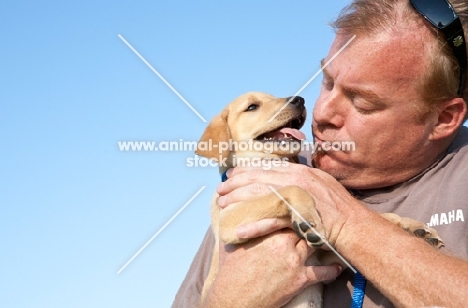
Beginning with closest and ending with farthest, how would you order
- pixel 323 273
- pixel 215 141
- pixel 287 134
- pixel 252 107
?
pixel 323 273, pixel 215 141, pixel 287 134, pixel 252 107

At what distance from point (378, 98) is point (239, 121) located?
131cm

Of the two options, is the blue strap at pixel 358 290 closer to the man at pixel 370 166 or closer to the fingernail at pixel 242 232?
the man at pixel 370 166

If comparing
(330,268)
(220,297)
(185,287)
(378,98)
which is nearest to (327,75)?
(378,98)

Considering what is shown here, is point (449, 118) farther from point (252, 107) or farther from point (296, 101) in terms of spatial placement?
point (252, 107)

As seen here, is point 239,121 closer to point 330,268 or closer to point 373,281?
point 330,268

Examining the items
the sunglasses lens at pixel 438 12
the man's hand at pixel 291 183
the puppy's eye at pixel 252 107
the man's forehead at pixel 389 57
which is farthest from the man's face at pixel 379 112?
the puppy's eye at pixel 252 107

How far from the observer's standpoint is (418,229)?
3277mm

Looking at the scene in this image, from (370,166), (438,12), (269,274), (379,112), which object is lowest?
(269,274)

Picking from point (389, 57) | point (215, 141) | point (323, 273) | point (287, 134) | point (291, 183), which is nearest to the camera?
point (323, 273)

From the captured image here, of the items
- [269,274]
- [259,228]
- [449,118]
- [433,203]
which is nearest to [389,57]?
[449,118]

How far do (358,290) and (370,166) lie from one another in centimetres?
85

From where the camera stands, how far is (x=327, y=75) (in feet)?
12.9

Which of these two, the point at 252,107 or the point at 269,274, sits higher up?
the point at 252,107

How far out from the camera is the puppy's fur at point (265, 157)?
3.27 metres
